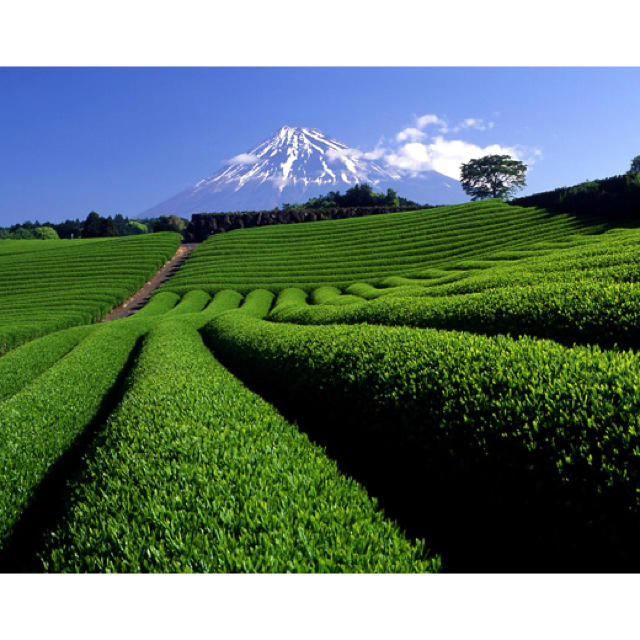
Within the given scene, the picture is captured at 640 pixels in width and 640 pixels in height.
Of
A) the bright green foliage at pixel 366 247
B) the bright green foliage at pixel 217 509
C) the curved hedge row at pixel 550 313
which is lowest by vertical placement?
the bright green foliage at pixel 217 509

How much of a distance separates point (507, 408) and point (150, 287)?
56.7 metres

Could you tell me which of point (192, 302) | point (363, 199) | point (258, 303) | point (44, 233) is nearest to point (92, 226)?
point (44, 233)

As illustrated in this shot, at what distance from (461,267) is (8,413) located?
90.8 feet

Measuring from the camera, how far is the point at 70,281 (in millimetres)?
50625

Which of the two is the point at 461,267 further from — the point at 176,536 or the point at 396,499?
the point at 176,536

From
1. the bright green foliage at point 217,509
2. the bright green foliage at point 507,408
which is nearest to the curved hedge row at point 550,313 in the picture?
the bright green foliage at point 507,408

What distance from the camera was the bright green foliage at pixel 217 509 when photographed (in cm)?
329

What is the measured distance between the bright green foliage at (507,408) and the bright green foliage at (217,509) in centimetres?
125

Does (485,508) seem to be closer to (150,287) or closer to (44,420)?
(44,420)

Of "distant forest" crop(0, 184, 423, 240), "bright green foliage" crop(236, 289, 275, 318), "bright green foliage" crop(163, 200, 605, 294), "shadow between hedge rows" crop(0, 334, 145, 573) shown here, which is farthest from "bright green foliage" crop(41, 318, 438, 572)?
"distant forest" crop(0, 184, 423, 240)

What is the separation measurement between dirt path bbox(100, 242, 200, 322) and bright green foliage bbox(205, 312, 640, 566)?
4094 cm

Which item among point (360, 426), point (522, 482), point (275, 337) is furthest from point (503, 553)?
point (275, 337)

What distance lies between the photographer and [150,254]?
63750mm

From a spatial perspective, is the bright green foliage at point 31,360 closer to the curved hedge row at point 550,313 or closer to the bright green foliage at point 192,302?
the bright green foliage at point 192,302
